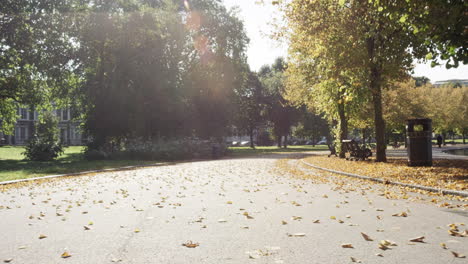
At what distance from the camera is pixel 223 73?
44.6 m

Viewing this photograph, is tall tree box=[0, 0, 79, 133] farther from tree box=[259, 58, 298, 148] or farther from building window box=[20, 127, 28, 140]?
building window box=[20, 127, 28, 140]

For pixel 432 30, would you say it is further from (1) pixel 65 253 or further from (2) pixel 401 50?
(1) pixel 65 253

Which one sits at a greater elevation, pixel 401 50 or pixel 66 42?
pixel 66 42

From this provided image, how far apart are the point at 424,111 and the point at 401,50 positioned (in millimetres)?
34098

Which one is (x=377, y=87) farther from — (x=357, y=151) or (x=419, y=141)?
(x=357, y=151)

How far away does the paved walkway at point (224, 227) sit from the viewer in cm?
500

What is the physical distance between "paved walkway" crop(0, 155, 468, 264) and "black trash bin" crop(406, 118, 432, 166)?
727 cm

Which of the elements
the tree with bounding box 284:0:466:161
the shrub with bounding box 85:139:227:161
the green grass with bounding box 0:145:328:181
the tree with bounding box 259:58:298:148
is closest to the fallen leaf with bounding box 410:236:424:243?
the tree with bounding box 284:0:466:161

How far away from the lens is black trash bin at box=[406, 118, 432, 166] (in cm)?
1745

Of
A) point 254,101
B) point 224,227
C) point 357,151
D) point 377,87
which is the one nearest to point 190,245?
point 224,227

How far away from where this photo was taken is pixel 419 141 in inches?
696

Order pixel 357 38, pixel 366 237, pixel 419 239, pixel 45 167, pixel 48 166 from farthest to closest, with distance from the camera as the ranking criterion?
pixel 48 166, pixel 45 167, pixel 357 38, pixel 366 237, pixel 419 239

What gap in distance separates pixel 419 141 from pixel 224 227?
13.6 m

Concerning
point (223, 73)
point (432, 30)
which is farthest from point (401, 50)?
point (223, 73)
